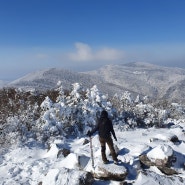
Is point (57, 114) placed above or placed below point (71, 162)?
above

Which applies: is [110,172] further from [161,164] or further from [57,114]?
[57,114]

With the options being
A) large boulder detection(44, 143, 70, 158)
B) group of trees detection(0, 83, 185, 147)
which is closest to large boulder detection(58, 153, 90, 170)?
large boulder detection(44, 143, 70, 158)

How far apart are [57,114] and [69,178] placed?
29.6 feet

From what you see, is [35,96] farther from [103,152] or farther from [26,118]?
[103,152]

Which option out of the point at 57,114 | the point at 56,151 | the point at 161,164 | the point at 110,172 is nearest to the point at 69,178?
the point at 110,172

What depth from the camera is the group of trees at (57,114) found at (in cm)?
1752

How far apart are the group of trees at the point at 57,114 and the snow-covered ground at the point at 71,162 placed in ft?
2.98

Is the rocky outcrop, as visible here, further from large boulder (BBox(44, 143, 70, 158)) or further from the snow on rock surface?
large boulder (BBox(44, 143, 70, 158))

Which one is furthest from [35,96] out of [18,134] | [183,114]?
[183,114]

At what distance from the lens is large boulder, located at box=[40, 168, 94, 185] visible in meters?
10.3

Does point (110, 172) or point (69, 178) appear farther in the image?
point (110, 172)

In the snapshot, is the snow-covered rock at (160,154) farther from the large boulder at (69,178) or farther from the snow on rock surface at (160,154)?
the large boulder at (69,178)

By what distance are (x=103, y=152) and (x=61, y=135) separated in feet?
22.7

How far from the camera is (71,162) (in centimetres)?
1322
